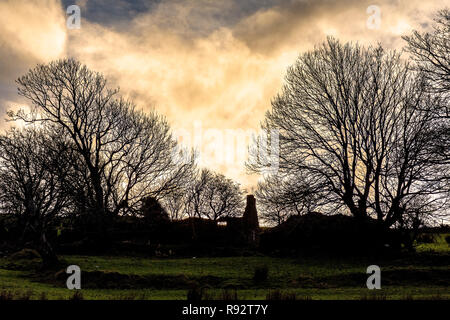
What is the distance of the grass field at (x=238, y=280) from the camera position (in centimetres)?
1646

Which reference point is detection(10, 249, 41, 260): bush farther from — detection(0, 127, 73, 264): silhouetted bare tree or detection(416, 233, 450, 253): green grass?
detection(416, 233, 450, 253): green grass

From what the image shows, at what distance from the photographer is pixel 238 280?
67.1 feet

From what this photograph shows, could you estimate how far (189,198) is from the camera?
71.7 meters

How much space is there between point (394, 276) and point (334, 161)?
11702 mm

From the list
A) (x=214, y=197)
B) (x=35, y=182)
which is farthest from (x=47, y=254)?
(x=214, y=197)

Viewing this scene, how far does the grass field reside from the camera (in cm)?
1646

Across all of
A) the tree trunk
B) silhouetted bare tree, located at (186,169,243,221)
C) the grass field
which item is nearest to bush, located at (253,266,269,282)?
the grass field

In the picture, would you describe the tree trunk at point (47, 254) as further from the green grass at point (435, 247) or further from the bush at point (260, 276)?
the green grass at point (435, 247)

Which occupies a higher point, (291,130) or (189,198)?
(291,130)

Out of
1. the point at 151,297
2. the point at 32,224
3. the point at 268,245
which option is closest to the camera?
the point at 151,297

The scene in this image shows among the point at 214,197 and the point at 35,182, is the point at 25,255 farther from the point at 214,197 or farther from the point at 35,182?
the point at 214,197
